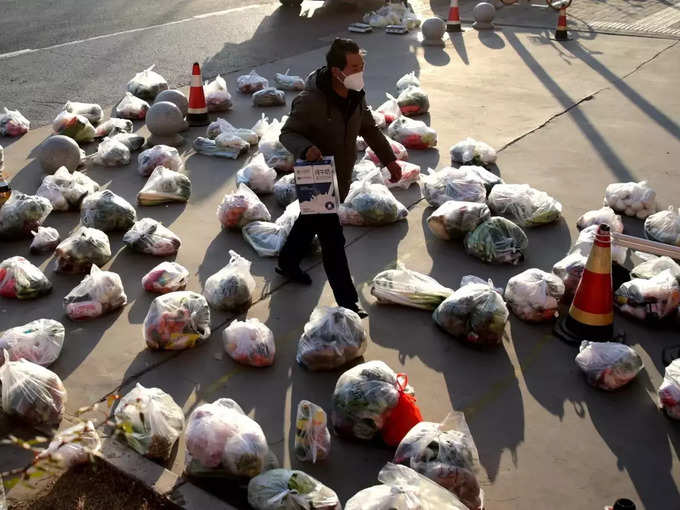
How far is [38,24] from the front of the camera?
14.1 metres

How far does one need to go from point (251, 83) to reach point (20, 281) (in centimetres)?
571

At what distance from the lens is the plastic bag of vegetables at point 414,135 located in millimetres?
→ 8516

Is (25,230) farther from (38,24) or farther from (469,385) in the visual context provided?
(38,24)

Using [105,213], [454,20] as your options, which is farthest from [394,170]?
[454,20]

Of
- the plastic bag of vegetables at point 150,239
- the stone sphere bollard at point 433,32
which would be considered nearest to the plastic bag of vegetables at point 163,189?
the plastic bag of vegetables at point 150,239

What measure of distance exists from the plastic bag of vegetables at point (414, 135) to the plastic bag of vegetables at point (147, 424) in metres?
5.19

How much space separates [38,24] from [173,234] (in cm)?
972

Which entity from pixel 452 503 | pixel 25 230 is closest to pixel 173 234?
pixel 25 230

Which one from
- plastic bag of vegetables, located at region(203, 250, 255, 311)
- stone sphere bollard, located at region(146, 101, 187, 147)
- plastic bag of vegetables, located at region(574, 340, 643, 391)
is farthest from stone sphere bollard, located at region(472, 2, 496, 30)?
plastic bag of vegetables, located at region(574, 340, 643, 391)

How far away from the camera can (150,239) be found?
20.3 ft

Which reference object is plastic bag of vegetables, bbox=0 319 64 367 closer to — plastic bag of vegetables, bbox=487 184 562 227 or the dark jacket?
the dark jacket

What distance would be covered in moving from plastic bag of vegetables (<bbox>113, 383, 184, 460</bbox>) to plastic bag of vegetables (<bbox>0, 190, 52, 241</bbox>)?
2950mm

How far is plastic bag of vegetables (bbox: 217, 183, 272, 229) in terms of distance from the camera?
6613 millimetres

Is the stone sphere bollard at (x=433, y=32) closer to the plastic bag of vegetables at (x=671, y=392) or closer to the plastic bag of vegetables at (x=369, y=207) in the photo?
the plastic bag of vegetables at (x=369, y=207)
